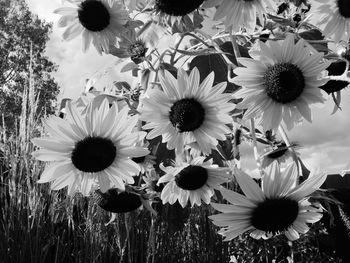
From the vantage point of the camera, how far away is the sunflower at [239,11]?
35 centimetres

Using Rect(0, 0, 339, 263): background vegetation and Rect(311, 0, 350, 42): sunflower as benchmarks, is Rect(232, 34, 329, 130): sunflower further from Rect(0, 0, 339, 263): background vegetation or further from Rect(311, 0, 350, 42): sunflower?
Rect(0, 0, 339, 263): background vegetation

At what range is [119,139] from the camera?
16.3 inches

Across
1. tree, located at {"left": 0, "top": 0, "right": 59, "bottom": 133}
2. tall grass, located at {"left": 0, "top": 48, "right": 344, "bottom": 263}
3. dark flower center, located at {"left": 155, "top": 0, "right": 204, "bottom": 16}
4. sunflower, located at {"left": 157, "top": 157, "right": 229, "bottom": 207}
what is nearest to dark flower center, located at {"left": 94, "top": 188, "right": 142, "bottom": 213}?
sunflower, located at {"left": 157, "top": 157, "right": 229, "bottom": 207}

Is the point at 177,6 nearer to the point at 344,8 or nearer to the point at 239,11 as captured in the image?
the point at 239,11

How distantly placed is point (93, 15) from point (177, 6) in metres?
0.16

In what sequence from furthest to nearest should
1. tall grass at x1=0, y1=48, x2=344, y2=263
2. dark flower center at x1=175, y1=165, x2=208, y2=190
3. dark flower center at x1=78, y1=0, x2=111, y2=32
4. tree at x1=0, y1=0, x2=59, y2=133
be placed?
tree at x1=0, y1=0, x2=59, y2=133
tall grass at x1=0, y1=48, x2=344, y2=263
dark flower center at x1=175, y1=165, x2=208, y2=190
dark flower center at x1=78, y1=0, x2=111, y2=32

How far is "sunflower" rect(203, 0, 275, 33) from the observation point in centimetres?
35

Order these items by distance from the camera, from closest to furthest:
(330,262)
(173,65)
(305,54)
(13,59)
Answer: (305,54) → (173,65) → (330,262) → (13,59)

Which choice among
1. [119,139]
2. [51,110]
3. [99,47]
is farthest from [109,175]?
[51,110]

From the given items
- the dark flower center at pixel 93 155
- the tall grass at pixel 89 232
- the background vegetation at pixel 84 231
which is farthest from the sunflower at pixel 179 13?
the tall grass at pixel 89 232

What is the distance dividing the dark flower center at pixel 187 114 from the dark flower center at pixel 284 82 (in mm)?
91

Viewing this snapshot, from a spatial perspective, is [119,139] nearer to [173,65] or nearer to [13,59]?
[173,65]

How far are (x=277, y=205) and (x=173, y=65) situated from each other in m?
0.18

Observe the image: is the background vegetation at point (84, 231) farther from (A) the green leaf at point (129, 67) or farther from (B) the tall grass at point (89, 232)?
(A) the green leaf at point (129, 67)
